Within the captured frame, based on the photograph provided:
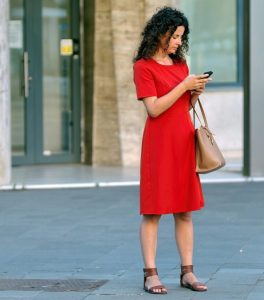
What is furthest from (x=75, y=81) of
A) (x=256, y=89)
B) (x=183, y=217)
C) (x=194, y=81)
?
(x=194, y=81)

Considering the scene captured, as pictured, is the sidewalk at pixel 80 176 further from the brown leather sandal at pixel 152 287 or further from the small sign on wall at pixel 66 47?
the brown leather sandal at pixel 152 287

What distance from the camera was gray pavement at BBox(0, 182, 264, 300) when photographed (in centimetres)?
742

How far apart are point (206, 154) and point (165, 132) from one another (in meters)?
0.30

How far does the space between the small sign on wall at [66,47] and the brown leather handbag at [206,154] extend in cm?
858

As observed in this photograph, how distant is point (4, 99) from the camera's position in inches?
504

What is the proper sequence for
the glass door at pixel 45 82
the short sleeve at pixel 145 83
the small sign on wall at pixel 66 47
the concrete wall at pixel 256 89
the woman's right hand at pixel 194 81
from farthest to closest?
the small sign on wall at pixel 66 47
the glass door at pixel 45 82
the concrete wall at pixel 256 89
the short sleeve at pixel 145 83
the woman's right hand at pixel 194 81

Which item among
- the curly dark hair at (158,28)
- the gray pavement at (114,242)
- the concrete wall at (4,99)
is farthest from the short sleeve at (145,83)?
the concrete wall at (4,99)

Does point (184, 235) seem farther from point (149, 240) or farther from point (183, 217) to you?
point (149, 240)

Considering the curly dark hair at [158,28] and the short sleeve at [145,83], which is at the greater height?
the curly dark hair at [158,28]

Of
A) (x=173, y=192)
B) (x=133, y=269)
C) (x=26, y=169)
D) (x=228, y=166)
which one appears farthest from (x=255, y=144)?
(x=173, y=192)

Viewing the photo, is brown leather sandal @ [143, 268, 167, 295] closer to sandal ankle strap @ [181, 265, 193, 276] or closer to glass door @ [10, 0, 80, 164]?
sandal ankle strap @ [181, 265, 193, 276]

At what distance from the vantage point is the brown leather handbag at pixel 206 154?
7078 mm

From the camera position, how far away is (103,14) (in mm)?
15062

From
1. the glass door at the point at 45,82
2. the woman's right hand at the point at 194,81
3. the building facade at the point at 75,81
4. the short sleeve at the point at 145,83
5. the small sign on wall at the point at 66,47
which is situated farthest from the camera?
the small sign on wall at the point at 66,47
